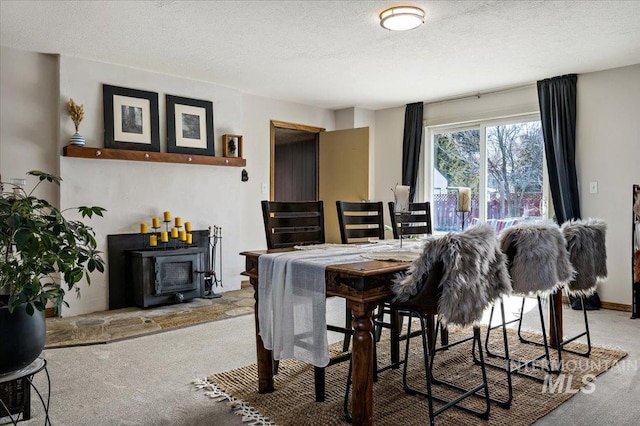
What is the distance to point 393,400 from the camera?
233 cm

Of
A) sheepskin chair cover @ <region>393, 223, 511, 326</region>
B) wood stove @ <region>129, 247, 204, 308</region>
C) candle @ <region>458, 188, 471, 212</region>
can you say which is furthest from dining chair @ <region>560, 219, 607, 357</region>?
wood stove @ <region>129, 247, 204, 308</region>

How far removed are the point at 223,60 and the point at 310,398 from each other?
3.09 m

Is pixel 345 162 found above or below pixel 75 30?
below

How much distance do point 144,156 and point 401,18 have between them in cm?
276

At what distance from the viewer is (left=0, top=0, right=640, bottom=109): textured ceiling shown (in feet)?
9.98

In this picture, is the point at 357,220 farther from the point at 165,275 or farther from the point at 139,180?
the point at 139,180

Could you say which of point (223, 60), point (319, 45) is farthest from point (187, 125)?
point (319, 45)

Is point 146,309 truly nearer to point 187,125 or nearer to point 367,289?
point 187,125

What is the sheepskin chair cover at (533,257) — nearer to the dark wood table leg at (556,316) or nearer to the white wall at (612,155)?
the dark wood table leg at (556,316)

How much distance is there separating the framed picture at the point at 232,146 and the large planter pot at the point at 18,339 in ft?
11.8

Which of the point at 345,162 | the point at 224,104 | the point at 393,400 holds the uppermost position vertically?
the point at 224,104

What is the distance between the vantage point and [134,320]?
154 inches

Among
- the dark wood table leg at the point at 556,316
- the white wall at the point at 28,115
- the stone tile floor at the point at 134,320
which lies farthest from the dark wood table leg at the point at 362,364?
the white wall at the point at 28,115

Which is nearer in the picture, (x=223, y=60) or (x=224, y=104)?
(x=223, y=60)
